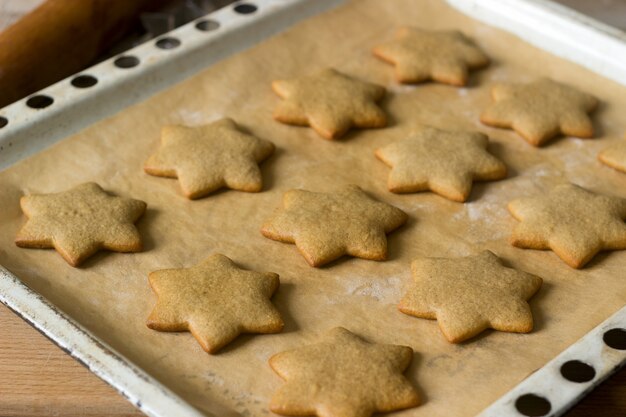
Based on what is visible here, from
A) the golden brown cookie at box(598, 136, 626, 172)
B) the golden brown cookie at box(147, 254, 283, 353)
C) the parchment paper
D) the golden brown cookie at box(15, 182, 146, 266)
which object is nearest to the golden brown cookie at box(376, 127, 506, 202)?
the parchment paper

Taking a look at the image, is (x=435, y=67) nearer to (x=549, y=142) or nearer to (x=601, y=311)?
(x=549, y=142)

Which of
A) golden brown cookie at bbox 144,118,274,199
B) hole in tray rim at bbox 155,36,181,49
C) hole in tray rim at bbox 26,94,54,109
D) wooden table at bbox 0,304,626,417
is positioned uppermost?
hole in tray rim at bbox 155,36,181,49

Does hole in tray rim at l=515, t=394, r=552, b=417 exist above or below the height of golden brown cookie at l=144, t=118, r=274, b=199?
below

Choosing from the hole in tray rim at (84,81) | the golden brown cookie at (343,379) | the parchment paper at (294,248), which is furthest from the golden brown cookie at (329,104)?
the golden brown cookie at (343,379)

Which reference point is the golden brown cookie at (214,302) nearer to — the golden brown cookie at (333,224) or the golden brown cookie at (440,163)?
the golden brown cookie at (333,224)

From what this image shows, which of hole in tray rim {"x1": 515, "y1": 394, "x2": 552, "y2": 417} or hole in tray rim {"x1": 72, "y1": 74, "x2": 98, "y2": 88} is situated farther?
hole in tray rim {"x1": 72, "y1": 74, "x2": 98, "y2": 88}

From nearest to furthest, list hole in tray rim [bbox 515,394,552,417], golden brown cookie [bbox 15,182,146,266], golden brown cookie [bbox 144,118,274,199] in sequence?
hole in tray rim [bbox 515,394,552,417] → golden brown cookie [bbox 15,182,146,266] → golden brown cookie [bbox 144,118,274,199]

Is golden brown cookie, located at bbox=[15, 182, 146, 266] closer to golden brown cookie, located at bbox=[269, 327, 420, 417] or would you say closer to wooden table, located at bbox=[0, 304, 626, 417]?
wooden table, located at bbox=[0, 304, 626, 417]

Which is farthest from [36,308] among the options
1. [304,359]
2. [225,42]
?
[225,42]
